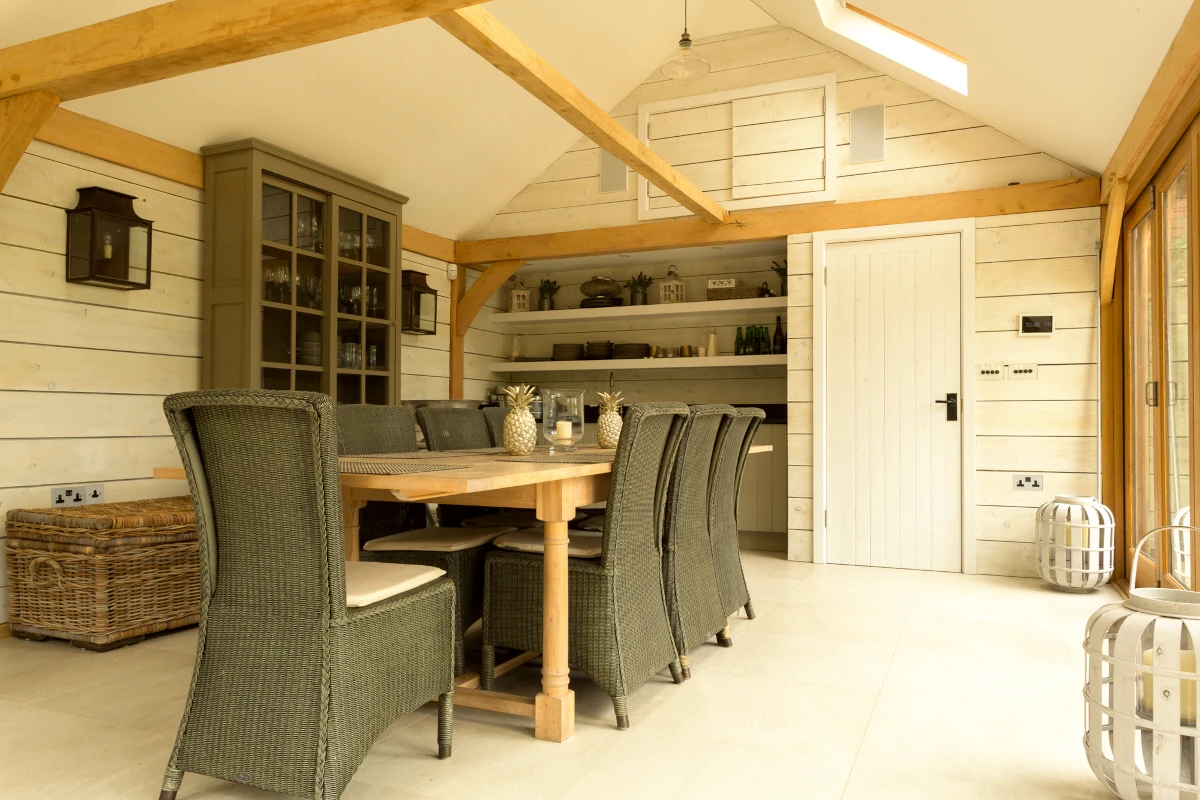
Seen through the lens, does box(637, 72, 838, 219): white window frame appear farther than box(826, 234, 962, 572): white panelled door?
Yes

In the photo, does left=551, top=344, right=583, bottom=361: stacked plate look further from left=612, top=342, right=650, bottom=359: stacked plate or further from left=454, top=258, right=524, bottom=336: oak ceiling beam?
left=454, top=258, right=524, bottom=336: oak ceiling beam

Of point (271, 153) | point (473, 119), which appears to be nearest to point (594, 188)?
point (473, 119)

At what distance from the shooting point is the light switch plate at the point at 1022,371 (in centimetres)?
471

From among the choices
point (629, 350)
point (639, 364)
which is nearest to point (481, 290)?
point (629, 350)

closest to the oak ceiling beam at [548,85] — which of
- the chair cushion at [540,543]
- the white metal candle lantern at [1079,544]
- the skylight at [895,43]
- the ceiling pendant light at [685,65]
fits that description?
the ceiling pendant light at [685,65]

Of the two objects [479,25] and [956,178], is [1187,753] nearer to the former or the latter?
[479,25]

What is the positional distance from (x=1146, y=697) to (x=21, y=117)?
378 cm

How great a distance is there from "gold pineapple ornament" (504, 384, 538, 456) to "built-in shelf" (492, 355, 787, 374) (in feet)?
9.64

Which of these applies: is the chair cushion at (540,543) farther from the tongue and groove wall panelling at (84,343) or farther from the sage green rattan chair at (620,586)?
the tongue and groove wall panelling at (84,343)

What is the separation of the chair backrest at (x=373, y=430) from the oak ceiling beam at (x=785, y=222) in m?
2.64

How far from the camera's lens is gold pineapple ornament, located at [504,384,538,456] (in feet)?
9.64

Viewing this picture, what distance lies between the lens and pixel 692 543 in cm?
305

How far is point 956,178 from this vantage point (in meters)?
4.91

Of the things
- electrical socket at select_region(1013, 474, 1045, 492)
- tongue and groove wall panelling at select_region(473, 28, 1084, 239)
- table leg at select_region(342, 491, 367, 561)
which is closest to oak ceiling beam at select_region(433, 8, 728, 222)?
tongue and groove wall panelling at select_region(473, 28, 1084, 239)
